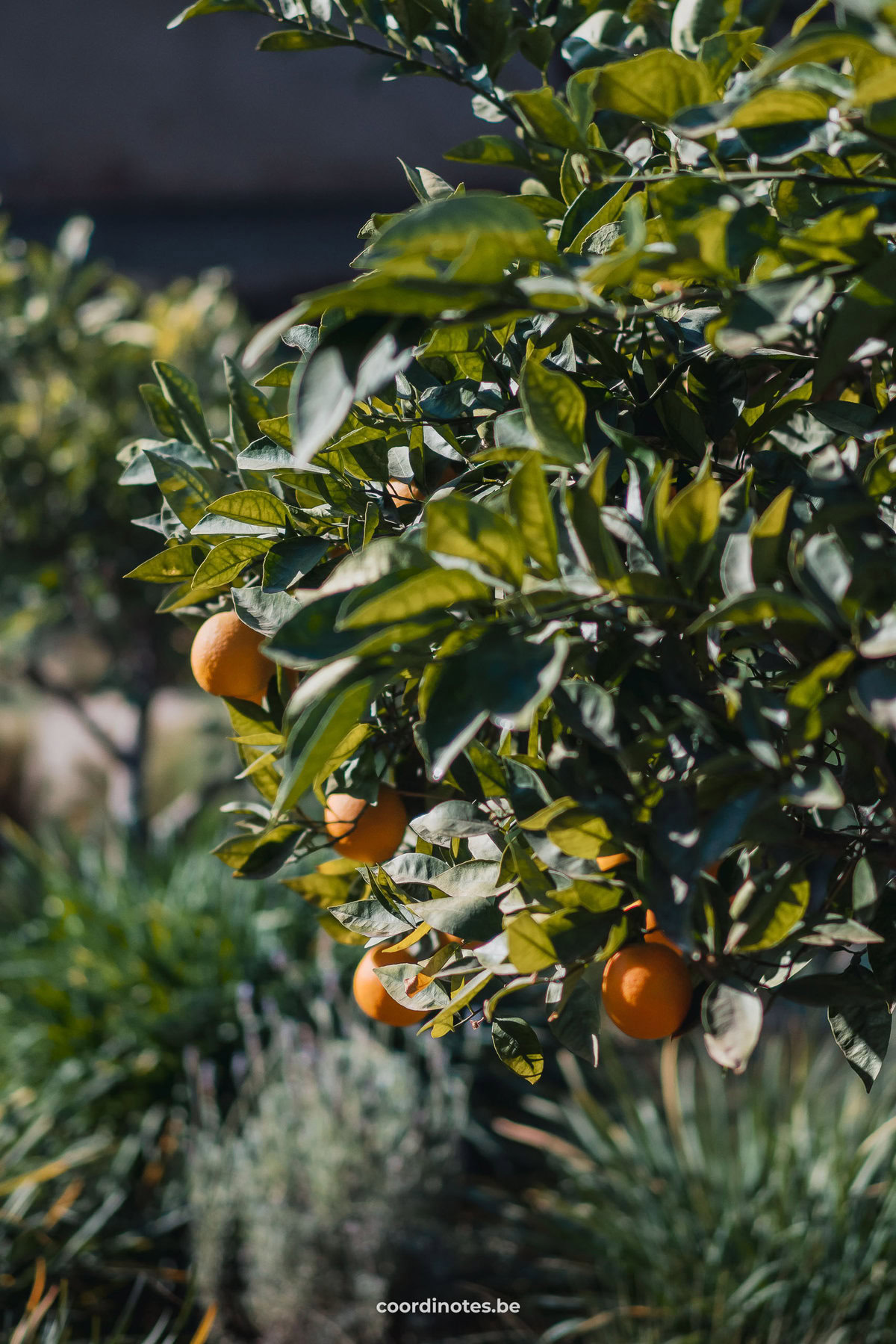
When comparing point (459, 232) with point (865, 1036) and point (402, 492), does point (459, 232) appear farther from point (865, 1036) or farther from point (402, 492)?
point (865, 1036)

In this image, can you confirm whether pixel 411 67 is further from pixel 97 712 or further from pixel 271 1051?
pixel 97 712

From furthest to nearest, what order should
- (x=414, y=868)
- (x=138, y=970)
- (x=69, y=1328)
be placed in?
(x=138, y=970) → (x=69, y=1328) → (x=414, y=868)

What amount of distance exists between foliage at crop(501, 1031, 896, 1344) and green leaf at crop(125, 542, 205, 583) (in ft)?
4.95

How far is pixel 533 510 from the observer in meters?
0.41

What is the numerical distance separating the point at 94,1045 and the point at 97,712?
305cm

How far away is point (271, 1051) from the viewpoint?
7.47 feet

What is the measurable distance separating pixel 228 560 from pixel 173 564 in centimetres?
6

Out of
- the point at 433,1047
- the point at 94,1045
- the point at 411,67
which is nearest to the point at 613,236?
the point at 411,67

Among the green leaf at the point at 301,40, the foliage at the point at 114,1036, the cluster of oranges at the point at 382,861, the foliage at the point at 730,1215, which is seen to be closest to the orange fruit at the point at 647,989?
the cluster of oranges at the point at 382,861

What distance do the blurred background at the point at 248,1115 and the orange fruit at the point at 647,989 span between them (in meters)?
Answer: 1.25

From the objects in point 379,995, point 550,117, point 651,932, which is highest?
point 550,117

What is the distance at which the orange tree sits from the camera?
39 centimetres

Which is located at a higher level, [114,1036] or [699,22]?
[699,22]

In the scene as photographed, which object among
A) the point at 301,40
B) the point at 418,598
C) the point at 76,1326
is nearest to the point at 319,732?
the point at 418,598
